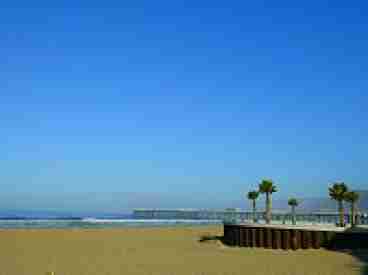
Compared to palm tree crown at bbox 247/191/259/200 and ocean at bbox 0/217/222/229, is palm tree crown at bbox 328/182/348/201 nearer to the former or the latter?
palm tree crown at bbox 247/191/259/200

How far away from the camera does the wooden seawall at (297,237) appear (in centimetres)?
2731

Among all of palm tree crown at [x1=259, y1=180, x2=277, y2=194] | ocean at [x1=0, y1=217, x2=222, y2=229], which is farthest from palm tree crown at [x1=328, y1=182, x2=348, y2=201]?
ocean at [x1=0, y1=217, x2=222, y2=229]

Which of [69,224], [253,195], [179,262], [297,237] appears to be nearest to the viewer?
[179,262]

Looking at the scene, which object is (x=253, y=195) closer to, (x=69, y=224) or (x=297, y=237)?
(x=297, y=237)

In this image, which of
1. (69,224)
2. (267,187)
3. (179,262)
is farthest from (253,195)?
(69,224)

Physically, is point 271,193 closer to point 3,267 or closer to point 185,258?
point 185,258

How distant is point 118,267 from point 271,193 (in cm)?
2380

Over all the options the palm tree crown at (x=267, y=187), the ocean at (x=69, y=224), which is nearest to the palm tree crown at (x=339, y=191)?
the palm tree crown at (x=267, y=187)

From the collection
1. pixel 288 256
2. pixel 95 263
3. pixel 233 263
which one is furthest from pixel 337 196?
pixel 95 263

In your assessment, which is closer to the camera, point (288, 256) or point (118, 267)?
point (118, 267)

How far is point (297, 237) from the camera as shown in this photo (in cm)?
2870

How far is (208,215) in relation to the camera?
533 feet

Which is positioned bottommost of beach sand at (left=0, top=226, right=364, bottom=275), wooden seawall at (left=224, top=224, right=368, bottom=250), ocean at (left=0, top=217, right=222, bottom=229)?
beach sand at (left=0, top=226, right=364, bottom=275)

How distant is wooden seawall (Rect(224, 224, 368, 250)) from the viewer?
2731 cm
